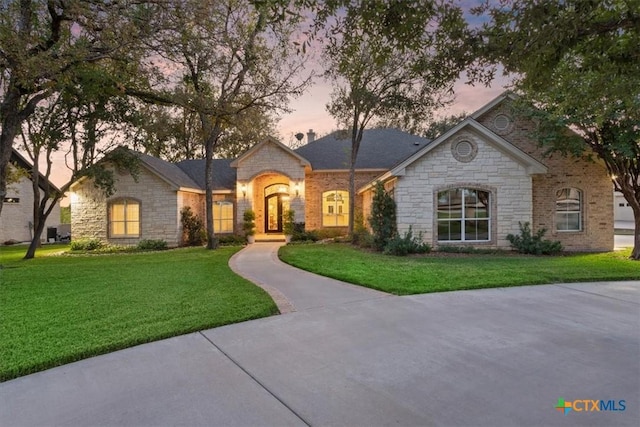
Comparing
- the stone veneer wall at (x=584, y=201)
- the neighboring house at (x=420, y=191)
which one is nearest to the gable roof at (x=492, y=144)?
the neighboring house at (x=420, y=191)

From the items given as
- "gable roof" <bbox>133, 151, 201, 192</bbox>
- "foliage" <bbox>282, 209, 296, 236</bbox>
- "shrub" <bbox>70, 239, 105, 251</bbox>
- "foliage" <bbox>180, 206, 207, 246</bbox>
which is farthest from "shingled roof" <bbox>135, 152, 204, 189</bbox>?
"foliage" <bbox>282, 209, 296, 236</bbox>

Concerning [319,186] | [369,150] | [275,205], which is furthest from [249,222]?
[369,150]

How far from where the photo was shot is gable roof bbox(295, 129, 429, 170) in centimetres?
2002

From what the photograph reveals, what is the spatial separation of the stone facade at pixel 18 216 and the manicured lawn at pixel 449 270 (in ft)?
71.0

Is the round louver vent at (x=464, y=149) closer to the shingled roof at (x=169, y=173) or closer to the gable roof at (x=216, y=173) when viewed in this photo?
the gable roof at (x=216, y=173)

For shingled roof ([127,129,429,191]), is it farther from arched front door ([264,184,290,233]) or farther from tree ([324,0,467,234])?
tree ([324,0,467,234])

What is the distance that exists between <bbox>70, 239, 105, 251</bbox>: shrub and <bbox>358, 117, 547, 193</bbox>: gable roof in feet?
47.4

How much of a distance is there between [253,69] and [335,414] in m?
15.6

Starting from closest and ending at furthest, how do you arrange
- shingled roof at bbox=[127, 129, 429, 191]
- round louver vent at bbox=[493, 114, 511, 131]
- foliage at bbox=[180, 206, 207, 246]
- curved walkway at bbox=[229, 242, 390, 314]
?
1. curved walkway at bbox=[229, 242, 390, 314]
2. round louver vent at bbox=[493, 114, 511, 131]
3. foliage at bbox=[180, 206, 207, 246]
4. shingled roof at bbox=[127, 129, 429, 191]

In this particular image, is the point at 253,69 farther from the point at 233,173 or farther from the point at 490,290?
the point at 490,290

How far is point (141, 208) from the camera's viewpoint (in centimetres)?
1739

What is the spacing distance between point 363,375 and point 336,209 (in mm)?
16653

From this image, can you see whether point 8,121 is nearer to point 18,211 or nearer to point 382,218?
point 382,218

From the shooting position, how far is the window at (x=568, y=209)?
597 inches
